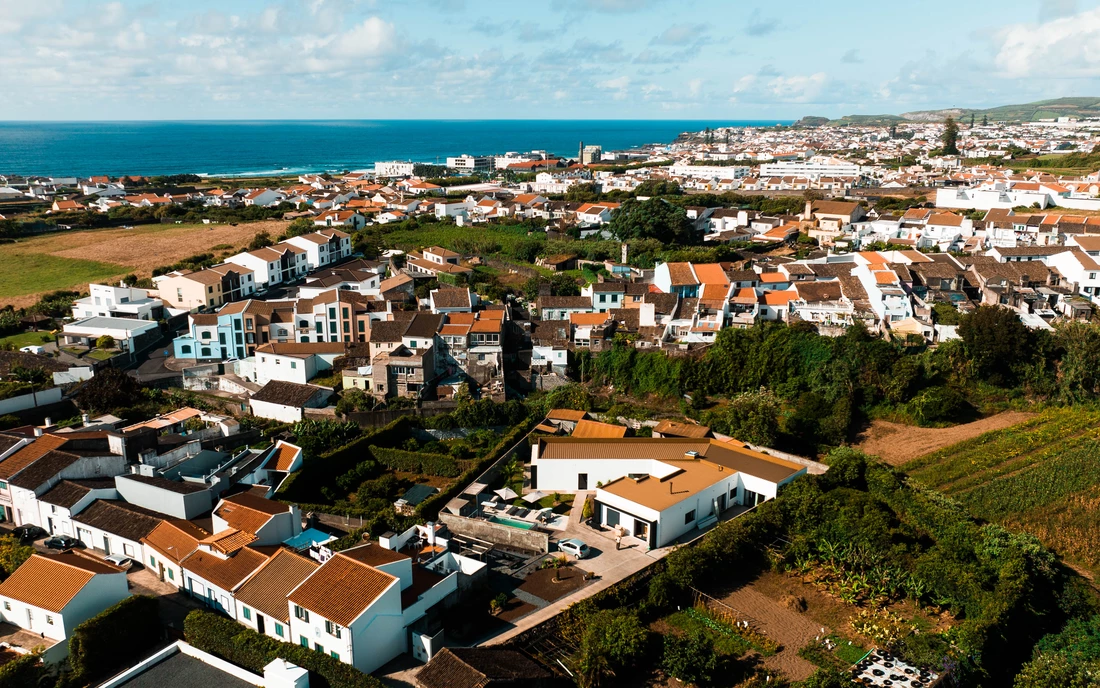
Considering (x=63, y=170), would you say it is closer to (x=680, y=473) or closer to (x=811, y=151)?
(x=811, y=151)

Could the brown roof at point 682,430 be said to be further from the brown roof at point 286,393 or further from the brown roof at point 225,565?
the brown roof at point 225,565

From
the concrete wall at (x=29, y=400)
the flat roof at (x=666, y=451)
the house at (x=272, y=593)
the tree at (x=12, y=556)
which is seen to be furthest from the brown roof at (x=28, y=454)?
the flat roof at (x=666, y=451)

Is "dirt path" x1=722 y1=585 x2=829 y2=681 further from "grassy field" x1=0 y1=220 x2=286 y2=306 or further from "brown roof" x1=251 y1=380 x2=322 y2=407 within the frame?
"grassy field" x1=0 y1=220 x2=286 y2=306

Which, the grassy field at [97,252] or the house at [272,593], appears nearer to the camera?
the house at [272,593]

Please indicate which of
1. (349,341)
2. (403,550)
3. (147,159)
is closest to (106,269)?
(349,341)

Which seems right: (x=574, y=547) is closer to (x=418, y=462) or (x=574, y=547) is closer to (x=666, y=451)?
(x=666, y=451)

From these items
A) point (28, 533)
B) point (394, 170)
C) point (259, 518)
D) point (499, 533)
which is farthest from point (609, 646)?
point (394, 170)

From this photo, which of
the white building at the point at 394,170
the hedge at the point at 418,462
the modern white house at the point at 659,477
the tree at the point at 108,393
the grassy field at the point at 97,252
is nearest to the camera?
the modern white house at the point at 659,477

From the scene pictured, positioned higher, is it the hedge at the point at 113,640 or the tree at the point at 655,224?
the tree at the point at 655,224
